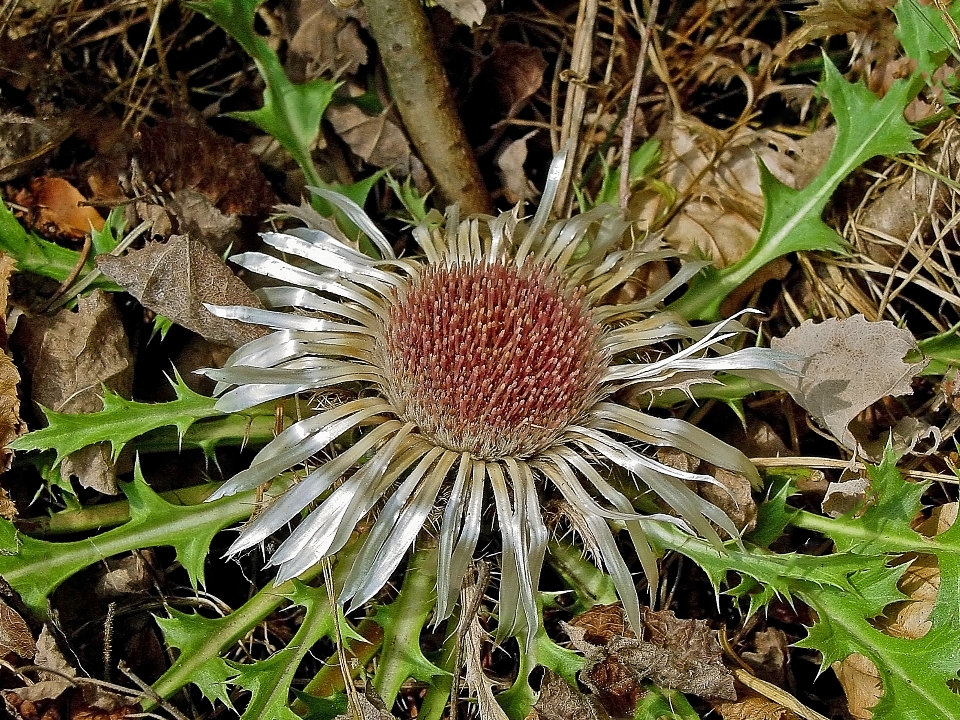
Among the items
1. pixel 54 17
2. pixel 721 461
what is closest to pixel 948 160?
pixel 721 461

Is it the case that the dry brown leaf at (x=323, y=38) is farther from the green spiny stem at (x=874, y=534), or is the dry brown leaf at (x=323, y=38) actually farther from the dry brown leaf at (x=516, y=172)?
the green spiny stem at (x=874, y=534)

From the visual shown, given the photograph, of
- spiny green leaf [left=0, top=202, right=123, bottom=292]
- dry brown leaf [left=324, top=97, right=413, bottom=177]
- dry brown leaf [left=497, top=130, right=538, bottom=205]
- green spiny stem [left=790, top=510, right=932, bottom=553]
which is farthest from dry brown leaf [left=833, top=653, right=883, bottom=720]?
spiny green leaf [left=0, top=202, right=123, bottom=292]

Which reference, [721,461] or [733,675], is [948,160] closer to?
[721,461]

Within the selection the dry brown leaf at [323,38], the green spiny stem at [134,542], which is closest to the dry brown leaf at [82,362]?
the green spiny stem at [134,542]

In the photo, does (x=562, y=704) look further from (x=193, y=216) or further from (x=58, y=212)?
(x=58, y=212)

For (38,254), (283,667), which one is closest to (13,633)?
(283,667)

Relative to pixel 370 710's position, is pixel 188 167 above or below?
above
